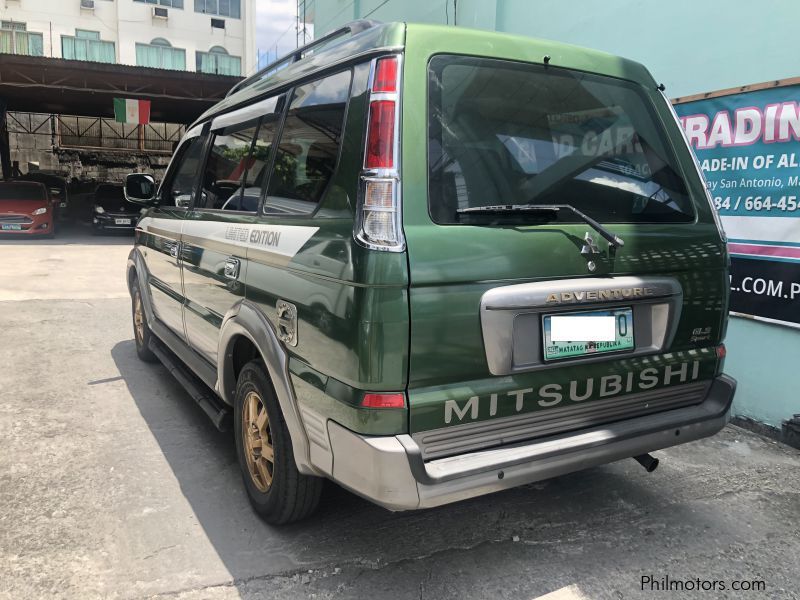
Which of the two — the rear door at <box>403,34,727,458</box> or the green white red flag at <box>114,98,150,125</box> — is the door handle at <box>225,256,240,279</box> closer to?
the rear door at <box>403,34,727,458</box>

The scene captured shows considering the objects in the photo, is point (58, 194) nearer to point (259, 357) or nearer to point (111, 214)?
point (111, 214)

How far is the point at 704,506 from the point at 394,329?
2.15 m

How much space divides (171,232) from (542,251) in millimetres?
2810

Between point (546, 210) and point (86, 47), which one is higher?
point (86, 47)

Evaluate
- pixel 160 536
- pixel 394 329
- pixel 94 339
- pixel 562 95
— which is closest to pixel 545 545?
pixel 394 329

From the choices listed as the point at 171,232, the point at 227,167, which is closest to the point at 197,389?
the point at 171,232

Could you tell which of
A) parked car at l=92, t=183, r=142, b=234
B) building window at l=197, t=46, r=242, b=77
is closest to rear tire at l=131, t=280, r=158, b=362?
parked car at l=92, t=183, r=142, b=234

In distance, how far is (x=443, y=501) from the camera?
2.06m

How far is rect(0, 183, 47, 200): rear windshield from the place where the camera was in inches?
666

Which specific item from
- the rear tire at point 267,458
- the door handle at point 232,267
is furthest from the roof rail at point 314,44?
the rear tire at point 267,458

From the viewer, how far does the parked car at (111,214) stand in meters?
18.6

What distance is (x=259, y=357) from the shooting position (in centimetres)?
282

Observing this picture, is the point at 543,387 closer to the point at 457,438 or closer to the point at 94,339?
the point at 457,438

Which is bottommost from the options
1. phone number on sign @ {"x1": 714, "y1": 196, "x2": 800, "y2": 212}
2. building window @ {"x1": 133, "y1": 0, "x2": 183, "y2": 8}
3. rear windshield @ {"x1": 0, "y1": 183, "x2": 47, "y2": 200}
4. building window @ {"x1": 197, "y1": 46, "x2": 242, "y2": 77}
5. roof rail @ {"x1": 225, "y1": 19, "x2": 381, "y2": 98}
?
phone number on sign @ {"x1": 714, "y1": 196, "x2": 800, "y2": 212}
